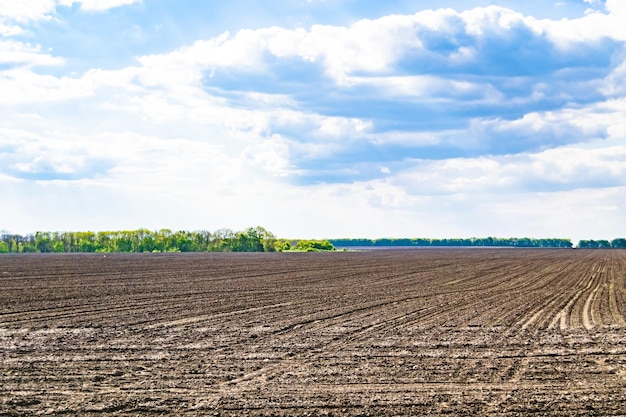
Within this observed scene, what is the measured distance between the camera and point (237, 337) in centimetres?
1486

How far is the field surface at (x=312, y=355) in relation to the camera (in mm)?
9344

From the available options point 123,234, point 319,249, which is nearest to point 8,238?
point 123,234

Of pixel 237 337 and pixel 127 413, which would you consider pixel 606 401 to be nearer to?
pixel 127 413

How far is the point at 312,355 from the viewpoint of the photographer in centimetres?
1266

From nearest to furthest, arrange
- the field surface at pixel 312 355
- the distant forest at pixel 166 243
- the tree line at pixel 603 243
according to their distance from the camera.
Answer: the field surface at pixel 312 355 < the distant forest at pixel 166 243 < the tree line at pixel 603 243

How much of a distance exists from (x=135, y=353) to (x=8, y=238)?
137416mm

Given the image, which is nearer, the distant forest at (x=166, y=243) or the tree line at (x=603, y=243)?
the distant forest at (x=166, y=243)

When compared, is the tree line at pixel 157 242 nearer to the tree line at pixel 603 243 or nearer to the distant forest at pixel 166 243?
the distant forest at pixel 166 243

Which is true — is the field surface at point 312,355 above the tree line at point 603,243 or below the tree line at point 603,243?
below

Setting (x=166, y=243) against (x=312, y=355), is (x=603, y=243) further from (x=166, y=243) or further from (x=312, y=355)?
(x=312, y=355)

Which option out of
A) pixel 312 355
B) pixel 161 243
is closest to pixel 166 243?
pixel 161 243

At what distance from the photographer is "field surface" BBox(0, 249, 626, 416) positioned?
9344mm

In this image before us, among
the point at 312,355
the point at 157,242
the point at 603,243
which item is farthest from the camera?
the point at 603,243

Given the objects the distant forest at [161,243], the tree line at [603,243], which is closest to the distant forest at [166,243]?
the distant forest at [161,243]
